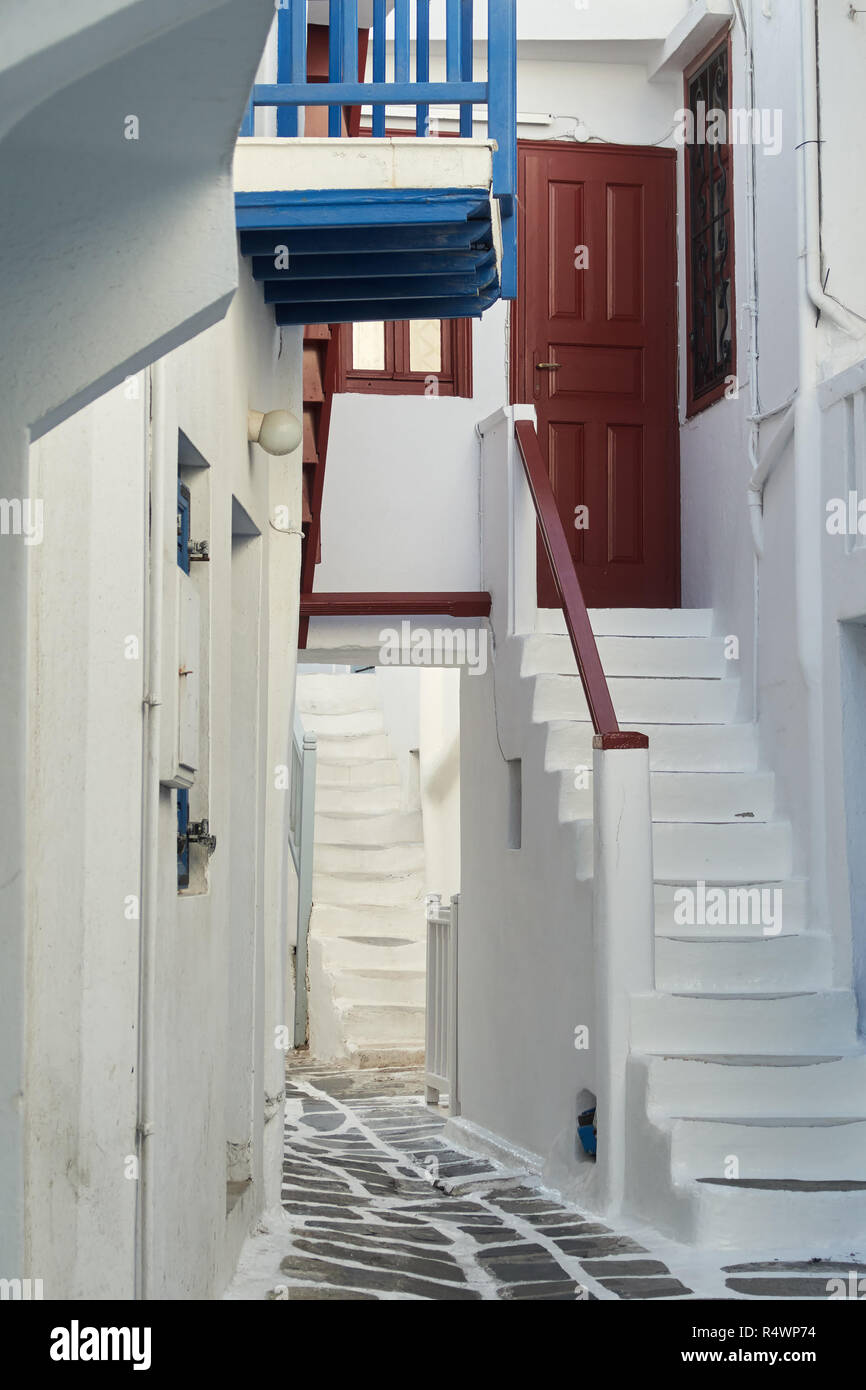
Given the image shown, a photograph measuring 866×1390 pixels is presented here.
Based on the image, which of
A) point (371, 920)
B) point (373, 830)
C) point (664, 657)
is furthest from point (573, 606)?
point (373, 830)

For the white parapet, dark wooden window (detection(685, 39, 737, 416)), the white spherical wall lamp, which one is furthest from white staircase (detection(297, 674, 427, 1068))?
the white parapet

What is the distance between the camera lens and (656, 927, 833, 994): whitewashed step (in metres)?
7.51

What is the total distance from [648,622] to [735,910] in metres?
2.36

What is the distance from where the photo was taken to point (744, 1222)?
19.7ft

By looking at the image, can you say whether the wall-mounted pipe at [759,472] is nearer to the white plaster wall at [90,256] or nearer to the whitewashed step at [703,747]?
the whitewashed step at [703,747]

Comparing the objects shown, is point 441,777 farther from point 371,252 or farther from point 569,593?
point 371,252

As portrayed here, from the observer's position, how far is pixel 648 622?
9.79 metres

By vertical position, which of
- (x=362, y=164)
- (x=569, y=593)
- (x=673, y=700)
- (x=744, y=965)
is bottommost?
(x=744, y=965)

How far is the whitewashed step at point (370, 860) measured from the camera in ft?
49.4

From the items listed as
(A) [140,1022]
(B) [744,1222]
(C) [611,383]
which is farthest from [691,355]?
(A) [140,1022]

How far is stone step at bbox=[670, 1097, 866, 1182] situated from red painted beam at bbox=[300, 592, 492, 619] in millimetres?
4259

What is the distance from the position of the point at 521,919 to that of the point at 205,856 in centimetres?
401
